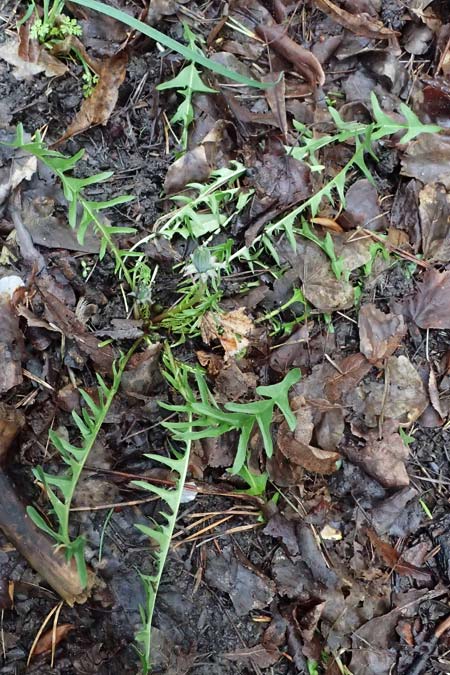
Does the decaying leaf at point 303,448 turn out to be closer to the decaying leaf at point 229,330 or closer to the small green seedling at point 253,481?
the small green seedling at point 253,481

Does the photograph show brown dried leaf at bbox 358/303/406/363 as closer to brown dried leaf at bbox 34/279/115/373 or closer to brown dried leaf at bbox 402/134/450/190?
brown dried leaf at bbox 402/134/450/190

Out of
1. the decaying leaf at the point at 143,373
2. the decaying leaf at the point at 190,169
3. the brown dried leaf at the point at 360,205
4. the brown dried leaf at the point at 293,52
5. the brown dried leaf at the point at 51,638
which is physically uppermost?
the brown dried leaf at the point at 293,52

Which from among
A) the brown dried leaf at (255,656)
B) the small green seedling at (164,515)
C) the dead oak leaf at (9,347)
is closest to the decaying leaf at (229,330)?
the small green seedling at (164,515)

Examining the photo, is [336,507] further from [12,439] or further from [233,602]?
[12,439]

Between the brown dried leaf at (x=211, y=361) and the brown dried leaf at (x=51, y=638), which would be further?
the brown dried leaf at (x=211, y=361)

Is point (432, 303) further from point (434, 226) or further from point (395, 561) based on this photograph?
point (395, 561)

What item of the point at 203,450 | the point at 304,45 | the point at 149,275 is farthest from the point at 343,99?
the point at 203,450

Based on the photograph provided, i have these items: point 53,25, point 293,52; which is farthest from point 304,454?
point 53,25
